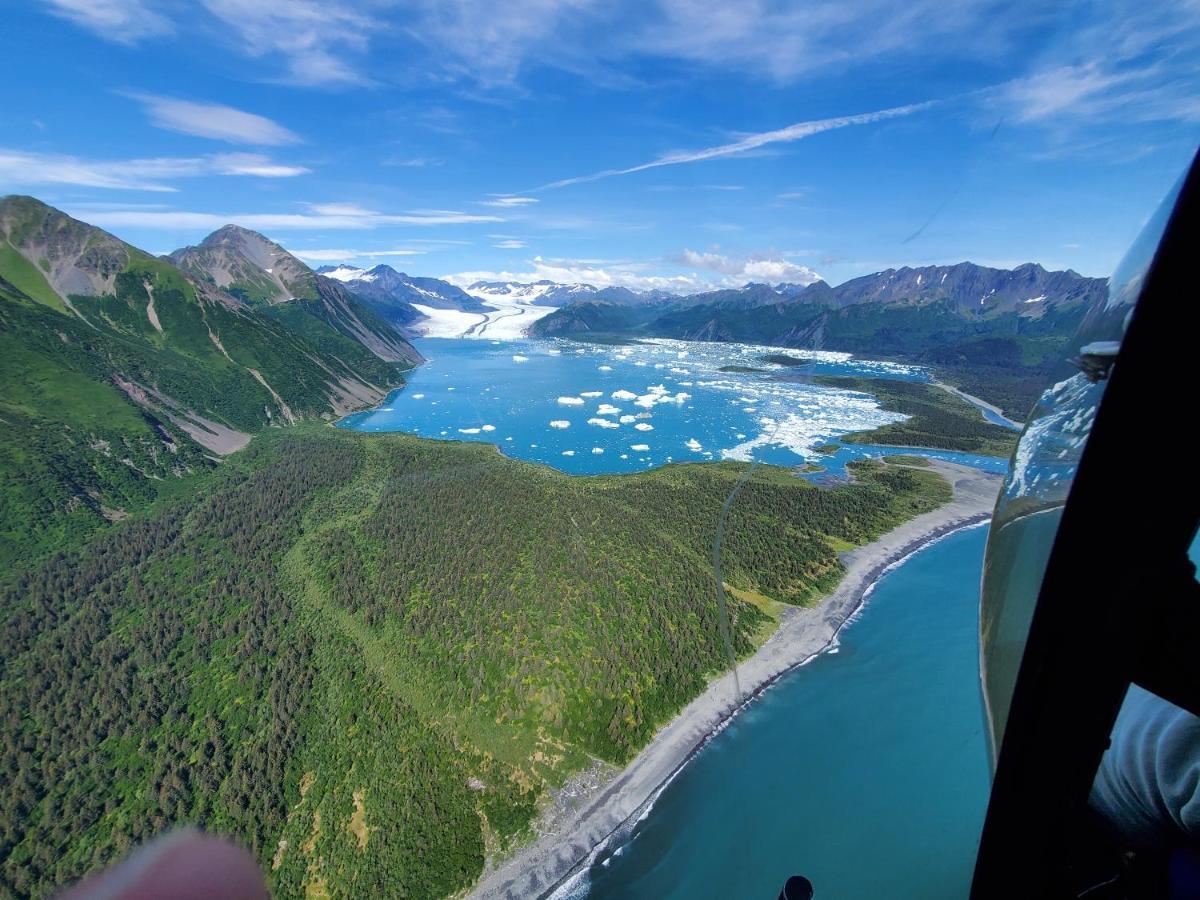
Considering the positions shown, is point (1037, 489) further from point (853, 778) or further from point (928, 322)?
point (928, 322)

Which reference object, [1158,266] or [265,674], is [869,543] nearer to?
[265,674]

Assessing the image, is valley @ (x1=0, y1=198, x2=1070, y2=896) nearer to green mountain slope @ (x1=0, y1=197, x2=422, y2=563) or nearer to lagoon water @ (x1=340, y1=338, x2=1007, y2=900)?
green mountain slope @ (x1=0, y1=197, x2=422, y2=563)

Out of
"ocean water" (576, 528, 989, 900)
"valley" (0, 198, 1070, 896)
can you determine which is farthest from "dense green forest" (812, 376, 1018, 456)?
"ocean water" (576, 528, 989, 900)

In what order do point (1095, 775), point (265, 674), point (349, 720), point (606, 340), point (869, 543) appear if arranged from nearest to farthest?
1. point (1095, 775)
2. point (349, 720)
3. point (265, 674)
4. point (869, 543)
5. point (606, 340)

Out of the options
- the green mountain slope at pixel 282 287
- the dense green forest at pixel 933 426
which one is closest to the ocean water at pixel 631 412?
the dense green forest at pixel 933 426

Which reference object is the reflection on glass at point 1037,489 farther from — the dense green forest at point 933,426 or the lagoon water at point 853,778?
the dense green forest at point 933,426

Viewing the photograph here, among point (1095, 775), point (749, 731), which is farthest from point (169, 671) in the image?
point (1095, 775)
